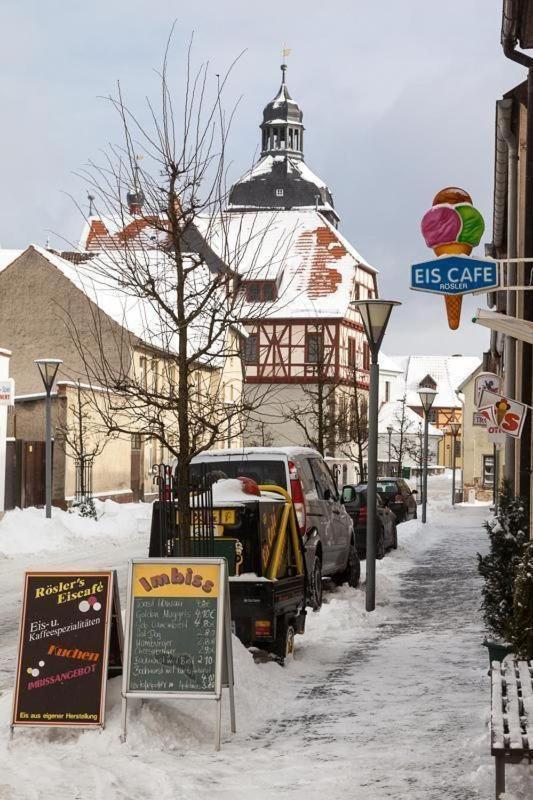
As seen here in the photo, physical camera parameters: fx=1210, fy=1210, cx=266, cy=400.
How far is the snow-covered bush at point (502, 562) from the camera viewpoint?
10.6 metres

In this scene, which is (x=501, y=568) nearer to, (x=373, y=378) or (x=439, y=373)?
(x=373, y=378)

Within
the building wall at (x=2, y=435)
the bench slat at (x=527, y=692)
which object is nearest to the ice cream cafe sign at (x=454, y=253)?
the bench slat at (x=527, y=692)

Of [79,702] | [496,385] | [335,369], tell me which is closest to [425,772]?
[79,702]

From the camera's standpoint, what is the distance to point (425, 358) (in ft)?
407

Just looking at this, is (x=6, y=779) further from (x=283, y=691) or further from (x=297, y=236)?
(x=297, y=236)

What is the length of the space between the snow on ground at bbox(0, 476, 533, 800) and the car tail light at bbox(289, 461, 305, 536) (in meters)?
1.13

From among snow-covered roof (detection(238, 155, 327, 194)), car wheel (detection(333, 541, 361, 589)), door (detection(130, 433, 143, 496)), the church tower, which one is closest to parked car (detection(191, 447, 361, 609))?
car wheel (detection(333, 541, 361, 589))

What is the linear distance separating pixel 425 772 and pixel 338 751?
0.77 m

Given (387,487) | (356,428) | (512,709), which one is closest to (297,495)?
(512,709)

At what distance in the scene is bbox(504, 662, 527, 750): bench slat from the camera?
19.6 feet

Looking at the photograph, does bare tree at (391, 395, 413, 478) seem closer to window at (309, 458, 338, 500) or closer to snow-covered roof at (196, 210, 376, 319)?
snow-covered roof at (196, 210, 376, 319)

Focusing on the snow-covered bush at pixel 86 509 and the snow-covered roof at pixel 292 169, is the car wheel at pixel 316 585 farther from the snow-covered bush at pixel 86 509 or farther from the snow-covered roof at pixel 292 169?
the snow-covered roof at pixel 292 169

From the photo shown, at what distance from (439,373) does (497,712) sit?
116506 millimetres

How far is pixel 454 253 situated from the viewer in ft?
27.7
